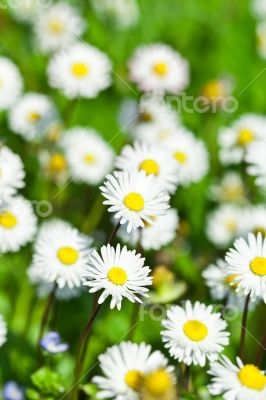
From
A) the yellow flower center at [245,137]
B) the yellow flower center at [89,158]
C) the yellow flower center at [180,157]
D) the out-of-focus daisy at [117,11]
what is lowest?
the yellow flower center at [89,158]

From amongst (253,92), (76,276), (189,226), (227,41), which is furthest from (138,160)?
(227,41)

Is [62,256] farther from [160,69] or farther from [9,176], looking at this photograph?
[160,69]

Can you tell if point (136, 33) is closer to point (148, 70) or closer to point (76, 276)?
point (148, 70)

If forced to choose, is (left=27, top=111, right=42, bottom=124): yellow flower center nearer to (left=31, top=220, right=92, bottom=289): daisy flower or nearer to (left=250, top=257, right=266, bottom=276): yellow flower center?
(left=31, top=220, right=92, bottom=289): daisy flower

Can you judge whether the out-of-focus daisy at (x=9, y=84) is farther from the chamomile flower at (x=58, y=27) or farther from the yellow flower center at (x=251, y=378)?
the yellow flower center at (x=251, y=378)

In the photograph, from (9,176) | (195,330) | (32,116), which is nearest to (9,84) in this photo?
(32,116)

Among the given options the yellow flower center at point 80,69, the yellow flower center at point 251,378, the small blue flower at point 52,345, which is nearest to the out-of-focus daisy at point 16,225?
the small blue flower at point 52,345
